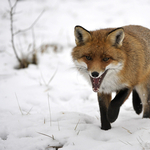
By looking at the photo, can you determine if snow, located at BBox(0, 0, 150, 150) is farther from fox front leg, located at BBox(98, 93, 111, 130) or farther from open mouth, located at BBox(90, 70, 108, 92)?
open mouth, located at BBox(90, 70, 108, 92)

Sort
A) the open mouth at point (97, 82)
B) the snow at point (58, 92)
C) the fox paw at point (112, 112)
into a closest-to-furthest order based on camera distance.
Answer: the snow at point (58, 92), the open mouth at point (97, 82), the fox paw at point (112, 112)

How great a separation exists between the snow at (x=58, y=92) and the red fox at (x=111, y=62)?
0.35 m

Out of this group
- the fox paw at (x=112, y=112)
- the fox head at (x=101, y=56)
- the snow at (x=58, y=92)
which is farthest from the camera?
the fox paw at (x=112, y=112)

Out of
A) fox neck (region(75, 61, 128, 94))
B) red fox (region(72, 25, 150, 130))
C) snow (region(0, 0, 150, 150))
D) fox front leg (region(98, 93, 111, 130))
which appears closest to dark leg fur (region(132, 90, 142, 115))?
snow (region(0, 0, 150, 150))

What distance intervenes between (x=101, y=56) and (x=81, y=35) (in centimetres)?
51

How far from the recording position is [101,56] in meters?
2.57

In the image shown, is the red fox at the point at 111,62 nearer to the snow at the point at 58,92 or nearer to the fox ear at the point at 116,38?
the fox ear at the point at 116,38

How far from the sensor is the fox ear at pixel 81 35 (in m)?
2.74

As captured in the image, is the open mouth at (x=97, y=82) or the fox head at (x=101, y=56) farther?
the open mouth at (x=97, y=82)

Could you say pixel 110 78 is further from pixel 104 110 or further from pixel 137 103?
pixel 137 103

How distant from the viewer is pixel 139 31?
337 cm

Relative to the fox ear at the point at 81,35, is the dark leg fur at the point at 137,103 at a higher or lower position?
lower

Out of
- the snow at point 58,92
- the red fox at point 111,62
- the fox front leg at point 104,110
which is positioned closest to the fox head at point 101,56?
the red fox at point 111,62

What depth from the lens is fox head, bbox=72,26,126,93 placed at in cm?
256
